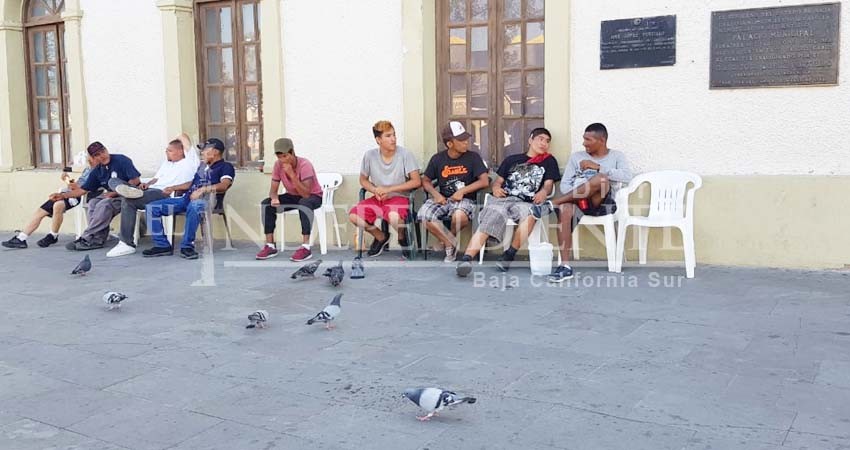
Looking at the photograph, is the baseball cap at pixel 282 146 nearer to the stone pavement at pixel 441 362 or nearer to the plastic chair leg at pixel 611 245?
the stone pavement at pixel 441 362

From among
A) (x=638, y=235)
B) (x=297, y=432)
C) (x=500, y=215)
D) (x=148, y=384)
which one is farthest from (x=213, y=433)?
(x=638, y=235)

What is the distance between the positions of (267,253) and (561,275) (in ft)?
10.4

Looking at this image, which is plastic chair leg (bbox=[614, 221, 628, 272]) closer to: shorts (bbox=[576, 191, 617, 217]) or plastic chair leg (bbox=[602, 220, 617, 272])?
plastic chair leg (bbox=[602, 220, 617, 272])

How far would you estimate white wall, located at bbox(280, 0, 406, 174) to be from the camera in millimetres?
8672

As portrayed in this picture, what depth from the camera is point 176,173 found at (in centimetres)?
935

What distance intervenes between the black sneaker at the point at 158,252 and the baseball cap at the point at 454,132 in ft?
10.7

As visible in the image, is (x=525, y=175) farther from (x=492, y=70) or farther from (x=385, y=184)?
(x=385, y=184)

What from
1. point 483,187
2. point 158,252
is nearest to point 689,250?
point 483,187

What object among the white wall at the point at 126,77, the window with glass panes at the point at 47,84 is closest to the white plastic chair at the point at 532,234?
the white wall at the point at 126,77

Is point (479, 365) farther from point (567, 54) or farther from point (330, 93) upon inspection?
point (330, 93)

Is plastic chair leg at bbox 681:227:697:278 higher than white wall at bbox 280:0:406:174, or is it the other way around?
white wall at bbox 280:0:406:174

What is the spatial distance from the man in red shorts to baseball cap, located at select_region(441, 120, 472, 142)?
1.52ft

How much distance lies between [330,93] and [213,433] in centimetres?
581

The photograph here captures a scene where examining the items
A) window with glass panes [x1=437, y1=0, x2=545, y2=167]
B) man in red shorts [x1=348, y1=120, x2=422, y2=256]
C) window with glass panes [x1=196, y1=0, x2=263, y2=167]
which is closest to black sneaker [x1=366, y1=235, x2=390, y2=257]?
man in red shorts [x1=348, y1=120, x2=422, y2=256]
